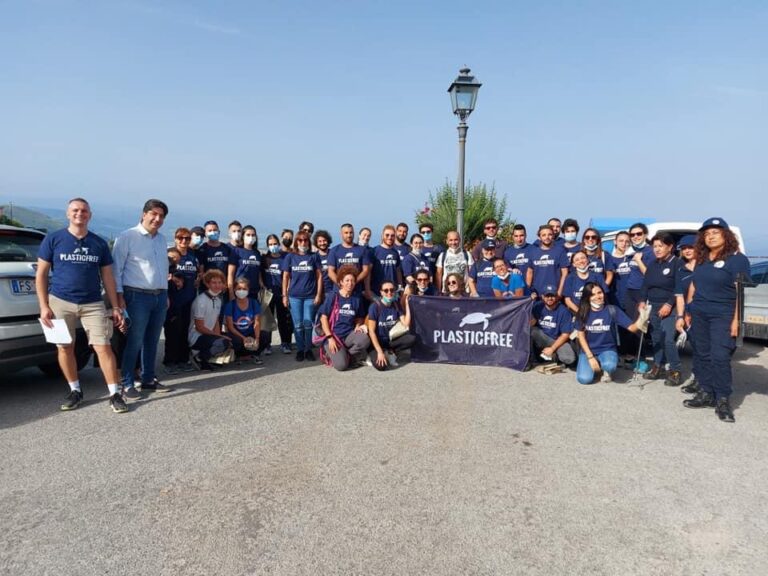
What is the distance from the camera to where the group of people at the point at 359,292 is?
4.75 m

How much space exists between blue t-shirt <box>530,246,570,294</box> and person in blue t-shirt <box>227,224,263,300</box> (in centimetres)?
412

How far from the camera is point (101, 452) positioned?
381cm

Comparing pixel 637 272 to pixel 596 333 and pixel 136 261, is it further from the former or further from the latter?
pixel 136 261

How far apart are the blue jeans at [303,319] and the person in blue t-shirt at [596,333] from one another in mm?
3634

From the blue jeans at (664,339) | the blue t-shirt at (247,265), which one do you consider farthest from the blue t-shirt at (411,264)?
the blue jeans at (664,339)

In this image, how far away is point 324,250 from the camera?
775 centimetres

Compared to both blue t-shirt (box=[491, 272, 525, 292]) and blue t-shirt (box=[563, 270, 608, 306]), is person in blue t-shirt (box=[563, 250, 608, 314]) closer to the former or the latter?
blue t-shirt (box=[563, 270, 608, 306])

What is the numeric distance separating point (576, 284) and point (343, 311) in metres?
3.20

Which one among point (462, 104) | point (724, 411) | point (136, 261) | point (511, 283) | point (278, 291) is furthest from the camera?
point (462, 104)

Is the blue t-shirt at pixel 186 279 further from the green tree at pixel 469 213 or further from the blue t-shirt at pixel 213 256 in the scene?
the green tree at pixel 469 213

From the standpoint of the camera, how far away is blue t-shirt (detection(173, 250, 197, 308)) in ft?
20.9

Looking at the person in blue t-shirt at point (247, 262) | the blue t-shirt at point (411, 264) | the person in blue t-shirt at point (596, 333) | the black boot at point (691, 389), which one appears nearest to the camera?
the black boot at point (691, 389)

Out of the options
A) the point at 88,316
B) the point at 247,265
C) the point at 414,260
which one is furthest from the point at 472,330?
the point at 88,316

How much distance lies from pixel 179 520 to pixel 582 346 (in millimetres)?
4879
